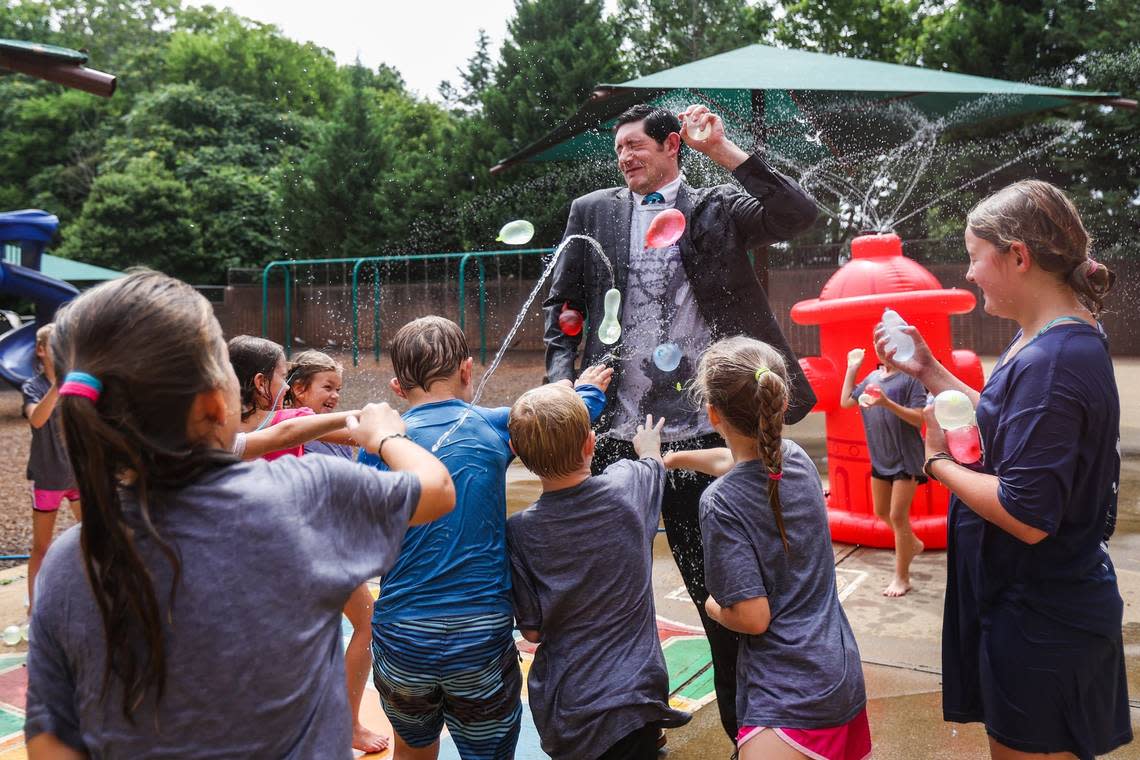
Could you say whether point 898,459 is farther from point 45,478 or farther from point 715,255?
point 45,478

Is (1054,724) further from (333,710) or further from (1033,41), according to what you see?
(1033,41)

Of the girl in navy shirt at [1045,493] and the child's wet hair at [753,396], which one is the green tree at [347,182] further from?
the girl in navy shirt at [1045,493]

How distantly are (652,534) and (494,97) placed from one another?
17887 millimetres

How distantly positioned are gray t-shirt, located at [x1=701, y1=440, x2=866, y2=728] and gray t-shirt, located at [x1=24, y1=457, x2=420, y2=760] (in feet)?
2.97

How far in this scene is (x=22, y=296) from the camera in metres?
4.79

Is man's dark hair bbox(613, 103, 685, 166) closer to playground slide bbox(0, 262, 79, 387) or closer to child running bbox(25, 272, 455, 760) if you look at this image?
child running bbox(25, 272, 455, 760)

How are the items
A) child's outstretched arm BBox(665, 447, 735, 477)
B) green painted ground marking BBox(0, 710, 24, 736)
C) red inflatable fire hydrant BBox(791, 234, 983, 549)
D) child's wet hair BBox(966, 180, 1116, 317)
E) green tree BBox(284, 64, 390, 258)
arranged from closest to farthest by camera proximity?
1. child's wet hair BBox(966, 180, 1116, 317)
2. child's outstretched arm BBox(665, 447, 735, 477)
3. green painted ground marking BBox(0, 710, 24, 736)
4. red inflatable fire hydrant BBox(791, 234, 983, 549)
5. green tree BBox(284, 64, 390, 258)

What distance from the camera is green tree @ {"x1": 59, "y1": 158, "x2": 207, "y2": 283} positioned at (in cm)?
2178

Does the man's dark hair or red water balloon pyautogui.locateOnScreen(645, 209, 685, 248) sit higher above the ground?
the man's dark hair

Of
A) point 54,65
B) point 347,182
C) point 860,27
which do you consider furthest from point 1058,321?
point 860,27

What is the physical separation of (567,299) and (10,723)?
2.27 m

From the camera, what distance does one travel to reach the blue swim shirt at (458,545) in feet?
6.97

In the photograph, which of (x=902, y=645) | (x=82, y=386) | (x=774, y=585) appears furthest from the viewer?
(x=902, y=645)

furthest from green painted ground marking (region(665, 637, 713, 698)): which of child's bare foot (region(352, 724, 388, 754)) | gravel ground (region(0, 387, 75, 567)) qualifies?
gravel ground (region(0, 387, 75, 567))
